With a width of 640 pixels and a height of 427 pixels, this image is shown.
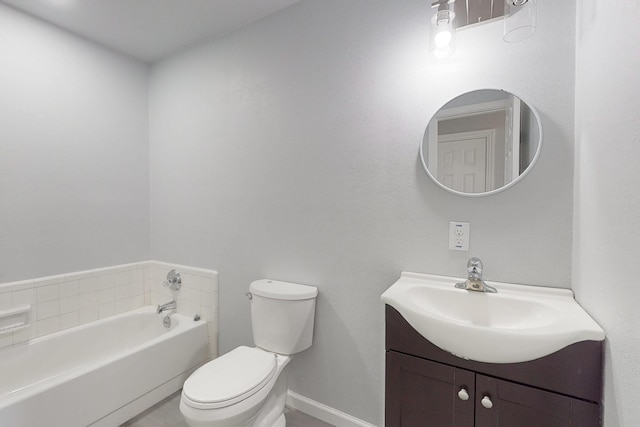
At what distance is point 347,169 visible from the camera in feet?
5.49

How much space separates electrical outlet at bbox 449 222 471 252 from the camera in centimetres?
137

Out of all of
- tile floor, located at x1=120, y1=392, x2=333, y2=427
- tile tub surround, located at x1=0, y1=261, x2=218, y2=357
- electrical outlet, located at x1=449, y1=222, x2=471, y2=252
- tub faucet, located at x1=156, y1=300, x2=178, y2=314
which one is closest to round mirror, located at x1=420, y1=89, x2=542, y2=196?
electrical outlet, located at x1=449, y1=222, x2=471, y2=252

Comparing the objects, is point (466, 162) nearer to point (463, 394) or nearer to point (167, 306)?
point (463, 394)

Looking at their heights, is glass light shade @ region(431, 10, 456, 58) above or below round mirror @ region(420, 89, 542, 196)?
above

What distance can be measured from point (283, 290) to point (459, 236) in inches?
39.2

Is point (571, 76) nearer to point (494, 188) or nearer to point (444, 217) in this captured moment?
point (494, 188)

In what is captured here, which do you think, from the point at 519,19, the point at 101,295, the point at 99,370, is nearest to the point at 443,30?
the point at 519,19

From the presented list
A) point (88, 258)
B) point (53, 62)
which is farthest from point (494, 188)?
point (53, 62)

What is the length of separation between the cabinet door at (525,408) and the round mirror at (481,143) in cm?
76

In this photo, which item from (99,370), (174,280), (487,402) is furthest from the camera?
(174,280)

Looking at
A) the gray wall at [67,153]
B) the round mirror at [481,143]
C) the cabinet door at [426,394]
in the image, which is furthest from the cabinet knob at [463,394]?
the gray wall at [67,153]

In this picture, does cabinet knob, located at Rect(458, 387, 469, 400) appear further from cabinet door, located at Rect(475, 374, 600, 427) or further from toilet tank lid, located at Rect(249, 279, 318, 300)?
toilet tank lid, located at Rect(249, 279, 318, 300)

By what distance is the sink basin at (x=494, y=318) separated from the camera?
90 centimetres

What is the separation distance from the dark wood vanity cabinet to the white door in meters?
0.67
